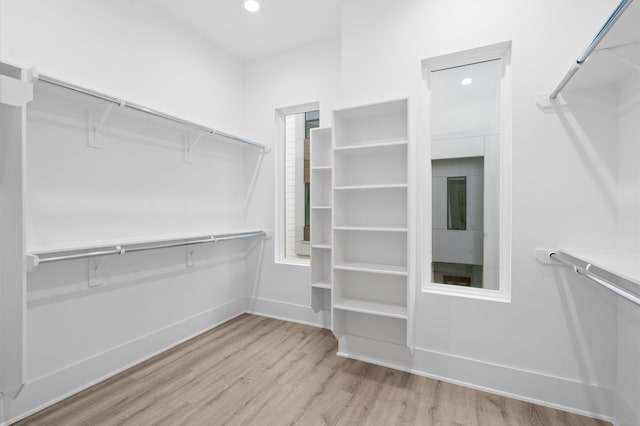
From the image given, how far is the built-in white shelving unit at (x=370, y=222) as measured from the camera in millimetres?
2385

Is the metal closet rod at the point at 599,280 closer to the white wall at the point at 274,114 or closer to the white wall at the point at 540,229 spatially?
the white wall at the point at 540,229

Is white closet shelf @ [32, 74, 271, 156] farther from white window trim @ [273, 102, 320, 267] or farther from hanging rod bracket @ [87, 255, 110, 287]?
hanging rod bracket @ [87, 255, 110, 287]

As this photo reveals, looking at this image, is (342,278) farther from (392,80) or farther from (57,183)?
(57,183)

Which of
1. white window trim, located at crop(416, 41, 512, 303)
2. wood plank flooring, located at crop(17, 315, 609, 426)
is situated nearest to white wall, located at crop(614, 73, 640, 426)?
wood plank flooring, located at crop(17, 315, 609, 426)

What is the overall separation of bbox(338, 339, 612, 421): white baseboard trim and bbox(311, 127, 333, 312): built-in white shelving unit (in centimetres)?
91

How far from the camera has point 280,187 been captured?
3529mm

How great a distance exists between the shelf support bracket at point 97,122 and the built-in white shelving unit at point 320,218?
1.62 m

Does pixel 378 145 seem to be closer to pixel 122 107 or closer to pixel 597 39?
pixel 597 39

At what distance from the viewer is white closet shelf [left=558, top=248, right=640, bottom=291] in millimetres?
1061

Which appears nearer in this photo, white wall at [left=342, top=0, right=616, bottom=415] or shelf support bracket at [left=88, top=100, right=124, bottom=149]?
white wall at [left=342, top=0, right=616, bottom=415]

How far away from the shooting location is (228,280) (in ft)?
11.1

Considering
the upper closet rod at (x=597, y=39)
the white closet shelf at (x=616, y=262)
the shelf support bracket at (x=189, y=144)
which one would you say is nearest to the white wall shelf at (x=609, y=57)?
the upper closet rod at (x=597, y=39)

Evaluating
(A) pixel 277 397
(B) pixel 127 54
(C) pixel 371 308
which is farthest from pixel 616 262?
(B) pixel 127 54

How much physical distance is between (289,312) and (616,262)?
9.05ft
